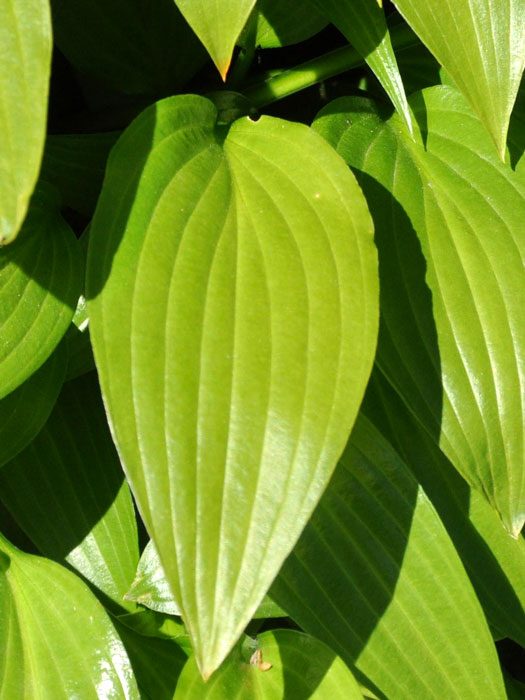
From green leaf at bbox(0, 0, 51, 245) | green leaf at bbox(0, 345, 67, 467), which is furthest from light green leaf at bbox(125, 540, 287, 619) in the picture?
green leaf at bbox(0, 0, 51, 245)

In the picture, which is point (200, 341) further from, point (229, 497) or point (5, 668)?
point (5, 668)

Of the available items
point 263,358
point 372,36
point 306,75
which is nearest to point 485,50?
point 372,36

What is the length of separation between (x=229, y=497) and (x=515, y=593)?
0.45m

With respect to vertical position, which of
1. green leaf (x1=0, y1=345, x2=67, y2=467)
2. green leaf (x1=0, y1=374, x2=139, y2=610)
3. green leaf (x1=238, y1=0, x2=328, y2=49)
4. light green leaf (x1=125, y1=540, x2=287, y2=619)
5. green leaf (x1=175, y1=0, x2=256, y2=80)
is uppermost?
green leaf (x1=238, y1=0, x2=328, y2=49)

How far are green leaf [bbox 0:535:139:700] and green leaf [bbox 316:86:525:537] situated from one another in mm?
344

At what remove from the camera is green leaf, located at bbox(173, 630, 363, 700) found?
2.33 ft

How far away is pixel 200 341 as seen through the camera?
0.57m

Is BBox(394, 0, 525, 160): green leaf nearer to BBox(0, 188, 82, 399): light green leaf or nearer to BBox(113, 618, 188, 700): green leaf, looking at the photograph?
BBox(0, 188, 82, 399): light green leaf

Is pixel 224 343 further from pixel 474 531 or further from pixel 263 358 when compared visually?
pixel 474 531

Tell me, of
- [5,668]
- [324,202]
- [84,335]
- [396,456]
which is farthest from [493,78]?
[5,668]

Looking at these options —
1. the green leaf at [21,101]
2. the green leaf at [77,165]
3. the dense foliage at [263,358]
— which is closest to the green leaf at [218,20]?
the dense foliage at [263,358]

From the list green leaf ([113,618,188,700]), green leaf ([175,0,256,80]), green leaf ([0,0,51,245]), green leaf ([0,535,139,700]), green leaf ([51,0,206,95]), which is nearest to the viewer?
green leaf ([0,0,51,245])

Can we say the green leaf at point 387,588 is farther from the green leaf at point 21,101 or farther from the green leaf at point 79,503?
the green leaf at point 21,101

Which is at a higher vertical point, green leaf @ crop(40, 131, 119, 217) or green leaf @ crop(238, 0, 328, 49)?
green leaf @ crop(238, 0, 328, 49)
